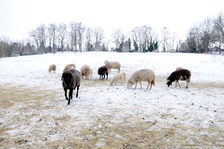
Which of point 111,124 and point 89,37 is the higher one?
point 89,37

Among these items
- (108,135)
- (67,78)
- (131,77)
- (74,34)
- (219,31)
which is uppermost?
(74,34)

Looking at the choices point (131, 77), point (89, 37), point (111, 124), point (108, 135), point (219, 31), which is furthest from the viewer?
point (89, 37)

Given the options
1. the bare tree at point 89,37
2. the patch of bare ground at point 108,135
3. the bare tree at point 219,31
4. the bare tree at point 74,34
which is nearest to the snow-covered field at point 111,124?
the patch of bare ground at point 108,135

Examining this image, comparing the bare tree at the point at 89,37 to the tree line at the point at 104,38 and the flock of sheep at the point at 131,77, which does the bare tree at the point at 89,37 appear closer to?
the tree line at the point at 104,38

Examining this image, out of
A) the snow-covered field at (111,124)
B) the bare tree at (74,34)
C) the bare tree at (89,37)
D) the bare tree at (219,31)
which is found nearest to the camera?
the snow-covered field at (111,124)

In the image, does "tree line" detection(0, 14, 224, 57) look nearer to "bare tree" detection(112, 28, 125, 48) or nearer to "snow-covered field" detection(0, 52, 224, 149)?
"bare tree" detection(112, 28, 125, 48)

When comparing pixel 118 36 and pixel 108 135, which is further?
pixel 118 36

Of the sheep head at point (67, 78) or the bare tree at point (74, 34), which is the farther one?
the bare tree at point (74, 34)

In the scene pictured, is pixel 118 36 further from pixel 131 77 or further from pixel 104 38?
pixel 131 77

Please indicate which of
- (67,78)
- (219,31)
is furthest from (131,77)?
(219,31)

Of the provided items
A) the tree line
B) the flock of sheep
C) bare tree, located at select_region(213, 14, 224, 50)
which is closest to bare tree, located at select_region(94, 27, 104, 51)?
the tree line

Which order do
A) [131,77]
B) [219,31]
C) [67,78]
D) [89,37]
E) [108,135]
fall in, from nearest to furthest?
1. [108,135]
2. [67,78]
3. [131,77]
4. [219,31]
5. [89,37]

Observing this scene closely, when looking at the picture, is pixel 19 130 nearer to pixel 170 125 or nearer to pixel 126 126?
pixel 126 126

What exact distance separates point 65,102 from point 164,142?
514 centimetres
